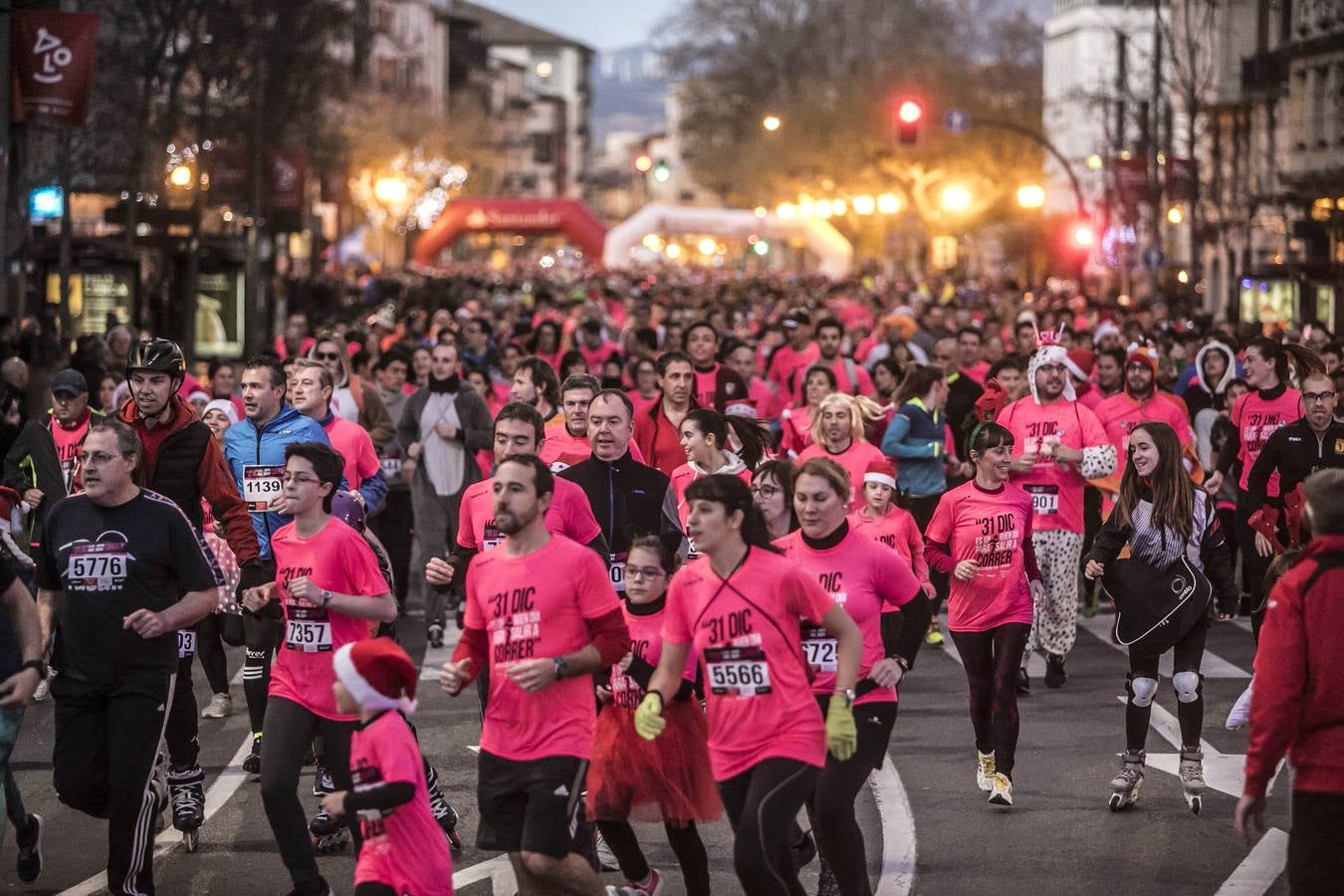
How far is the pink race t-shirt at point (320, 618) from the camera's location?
8156 millimetres

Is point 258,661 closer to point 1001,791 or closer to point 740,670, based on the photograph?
point 1001,791

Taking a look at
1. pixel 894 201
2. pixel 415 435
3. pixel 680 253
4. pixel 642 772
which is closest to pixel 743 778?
pixel 642 772

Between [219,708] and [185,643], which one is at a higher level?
[185,643]

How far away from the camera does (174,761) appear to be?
30.8 feet

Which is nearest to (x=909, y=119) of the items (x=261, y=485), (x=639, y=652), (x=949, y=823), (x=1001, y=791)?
(x=261, y=485)

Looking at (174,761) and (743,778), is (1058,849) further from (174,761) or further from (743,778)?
(174,761)

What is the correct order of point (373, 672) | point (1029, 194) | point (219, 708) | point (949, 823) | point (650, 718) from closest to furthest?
1. point (373, 672)
2. point (650, 718)
3. point (949, 823)
4. point (219, 708)
5. point (1029, 194)

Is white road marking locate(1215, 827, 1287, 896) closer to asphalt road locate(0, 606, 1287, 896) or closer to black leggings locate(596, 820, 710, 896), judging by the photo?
asphalt road locate(0, 606, 1287, 896)

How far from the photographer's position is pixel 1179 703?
393 inches

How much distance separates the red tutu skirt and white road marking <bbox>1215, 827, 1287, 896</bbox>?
2.07m

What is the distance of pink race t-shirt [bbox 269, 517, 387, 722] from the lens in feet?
26.8

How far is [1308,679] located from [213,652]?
22.9 feet

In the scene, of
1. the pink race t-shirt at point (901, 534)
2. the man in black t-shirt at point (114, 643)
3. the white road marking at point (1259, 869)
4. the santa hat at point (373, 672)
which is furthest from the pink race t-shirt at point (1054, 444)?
the santa hat at point (373, 672)

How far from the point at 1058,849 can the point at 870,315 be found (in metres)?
20.7
